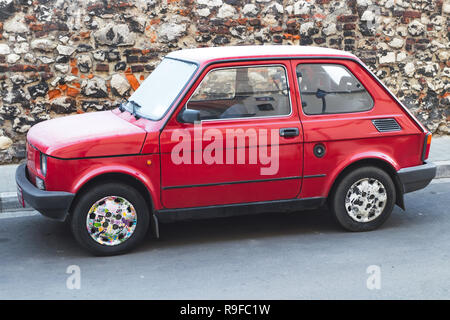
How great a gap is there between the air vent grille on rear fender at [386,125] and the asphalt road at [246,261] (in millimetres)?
1022

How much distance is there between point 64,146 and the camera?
5.92m

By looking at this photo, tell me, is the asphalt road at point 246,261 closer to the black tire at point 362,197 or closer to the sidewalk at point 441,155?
the black tire at point 362,197

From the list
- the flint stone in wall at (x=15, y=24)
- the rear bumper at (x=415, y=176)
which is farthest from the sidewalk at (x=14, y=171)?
the rear bumper at (x=415, y=176)

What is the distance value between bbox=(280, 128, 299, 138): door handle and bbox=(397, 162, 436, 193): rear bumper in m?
1.17

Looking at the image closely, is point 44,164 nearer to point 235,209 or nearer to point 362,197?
point 235,209

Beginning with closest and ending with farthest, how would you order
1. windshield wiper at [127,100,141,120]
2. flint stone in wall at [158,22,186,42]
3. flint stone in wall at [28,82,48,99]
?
windshield wiper at [127,100,141,120]
flint stone in wall at [28,82,48,99]
flint stone in wall at [158,22,186,42]

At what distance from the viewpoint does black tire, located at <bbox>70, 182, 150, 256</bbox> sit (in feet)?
19.7

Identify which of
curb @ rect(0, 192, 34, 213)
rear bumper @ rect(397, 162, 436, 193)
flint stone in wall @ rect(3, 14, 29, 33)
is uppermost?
flint stone in wall @ rect(3, 14, 29, 33)

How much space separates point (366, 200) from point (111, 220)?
246 centimetres

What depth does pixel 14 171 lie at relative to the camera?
29.8 feet

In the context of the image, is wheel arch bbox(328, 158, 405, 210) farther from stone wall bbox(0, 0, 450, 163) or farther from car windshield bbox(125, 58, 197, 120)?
stone wall bbox(0, 0, 450, 163)

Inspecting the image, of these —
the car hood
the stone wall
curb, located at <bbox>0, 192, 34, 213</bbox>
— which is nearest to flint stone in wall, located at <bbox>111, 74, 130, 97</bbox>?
the stone wall

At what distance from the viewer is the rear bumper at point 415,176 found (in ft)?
22.3
